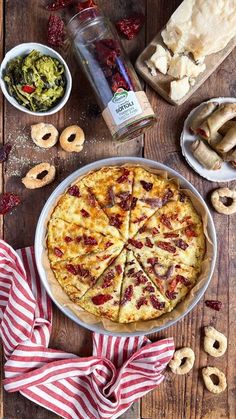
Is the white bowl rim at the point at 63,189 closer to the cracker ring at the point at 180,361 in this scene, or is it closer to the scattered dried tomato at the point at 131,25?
the cracker ring at the point at 180,361

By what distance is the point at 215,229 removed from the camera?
370 cm

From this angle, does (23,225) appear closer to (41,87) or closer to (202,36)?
(41,87)

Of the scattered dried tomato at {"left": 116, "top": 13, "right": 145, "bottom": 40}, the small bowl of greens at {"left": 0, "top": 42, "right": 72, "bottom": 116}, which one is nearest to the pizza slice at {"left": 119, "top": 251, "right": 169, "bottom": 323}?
the small bowl of greens at {"left": 0, "top": 42, "right": 72, "bottom": 116}

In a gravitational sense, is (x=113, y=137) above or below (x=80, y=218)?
above

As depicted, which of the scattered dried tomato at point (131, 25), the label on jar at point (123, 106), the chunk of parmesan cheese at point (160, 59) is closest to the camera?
the label on jar at point (123, 106)

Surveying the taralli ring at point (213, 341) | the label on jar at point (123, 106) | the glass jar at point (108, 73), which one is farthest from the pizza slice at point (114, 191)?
the taralli ring at point (213, 341)

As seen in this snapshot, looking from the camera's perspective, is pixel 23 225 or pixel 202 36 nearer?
pixel 202 36

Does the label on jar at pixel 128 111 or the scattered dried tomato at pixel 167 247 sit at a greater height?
the label on jar at pixel 128 111

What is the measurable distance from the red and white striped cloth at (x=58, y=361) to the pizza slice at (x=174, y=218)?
0.66 metres

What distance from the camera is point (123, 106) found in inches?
134

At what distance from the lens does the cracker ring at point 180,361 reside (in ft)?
12.1

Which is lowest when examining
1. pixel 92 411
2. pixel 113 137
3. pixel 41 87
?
pixel 92 411

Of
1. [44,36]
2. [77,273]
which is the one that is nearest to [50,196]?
[77,273]

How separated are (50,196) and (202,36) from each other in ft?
4.05
